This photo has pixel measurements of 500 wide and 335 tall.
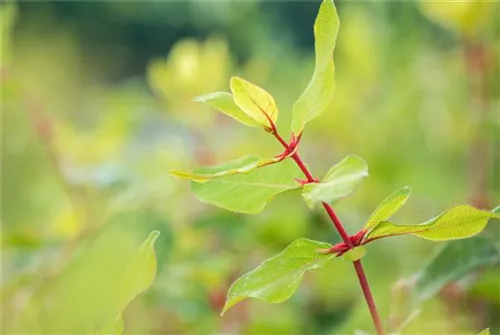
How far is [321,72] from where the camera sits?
346mm

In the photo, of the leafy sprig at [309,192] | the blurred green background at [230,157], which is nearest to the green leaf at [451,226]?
the leafy sprig at [309,192]

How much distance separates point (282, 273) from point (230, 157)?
611 mm

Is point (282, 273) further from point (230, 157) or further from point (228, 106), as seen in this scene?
point (230, 157)

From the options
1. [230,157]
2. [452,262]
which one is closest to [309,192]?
[452,262]

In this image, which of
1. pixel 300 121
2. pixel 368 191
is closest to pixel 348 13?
pixel 368 191

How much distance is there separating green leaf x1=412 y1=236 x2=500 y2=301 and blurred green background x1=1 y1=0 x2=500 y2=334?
2cm

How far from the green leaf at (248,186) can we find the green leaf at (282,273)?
0.10 feet

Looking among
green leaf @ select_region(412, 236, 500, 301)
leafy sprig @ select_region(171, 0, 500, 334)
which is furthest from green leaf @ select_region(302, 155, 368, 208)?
green leaf @ select_region(412, 236, 500, 301)

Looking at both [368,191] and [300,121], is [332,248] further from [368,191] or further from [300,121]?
[368,191]

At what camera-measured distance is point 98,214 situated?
70 cm

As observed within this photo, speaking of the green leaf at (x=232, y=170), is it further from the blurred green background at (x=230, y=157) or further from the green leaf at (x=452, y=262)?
the green leaf at (x=452, y=262)

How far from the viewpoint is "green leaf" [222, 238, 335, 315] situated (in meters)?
0.33

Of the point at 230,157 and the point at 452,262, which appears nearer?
the point at 452,262

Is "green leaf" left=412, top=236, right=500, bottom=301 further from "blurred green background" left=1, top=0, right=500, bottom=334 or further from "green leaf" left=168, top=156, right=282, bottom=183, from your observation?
"green leaf" left=168, top=156, right=282, bottom=183
